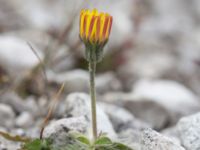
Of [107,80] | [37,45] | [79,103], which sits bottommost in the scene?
[79,103]

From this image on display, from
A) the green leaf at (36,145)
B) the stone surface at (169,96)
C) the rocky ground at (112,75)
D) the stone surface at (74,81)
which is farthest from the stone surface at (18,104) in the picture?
the green leaf at (36,145)

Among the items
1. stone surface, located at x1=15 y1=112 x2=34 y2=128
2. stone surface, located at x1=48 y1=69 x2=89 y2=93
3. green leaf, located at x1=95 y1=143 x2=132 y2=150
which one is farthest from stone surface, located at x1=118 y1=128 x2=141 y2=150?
stone surface, located at x1=48 y1=69 x2=89 y2=93

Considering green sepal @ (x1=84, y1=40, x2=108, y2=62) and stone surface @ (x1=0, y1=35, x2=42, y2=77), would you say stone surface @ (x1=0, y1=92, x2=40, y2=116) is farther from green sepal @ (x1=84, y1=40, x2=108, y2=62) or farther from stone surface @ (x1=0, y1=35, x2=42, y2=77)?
green sepal @ (x1=84, y1=40, x2=108, y2=62)

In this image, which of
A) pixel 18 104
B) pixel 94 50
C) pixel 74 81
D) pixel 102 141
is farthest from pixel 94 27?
pixel 74 81

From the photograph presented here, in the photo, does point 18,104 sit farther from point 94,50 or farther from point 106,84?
point 94,50

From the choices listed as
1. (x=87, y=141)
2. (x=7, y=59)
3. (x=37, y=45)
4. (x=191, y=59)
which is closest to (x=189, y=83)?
(x=191, y=59)

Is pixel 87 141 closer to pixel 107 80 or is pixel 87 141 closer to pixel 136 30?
pixel 107 80
